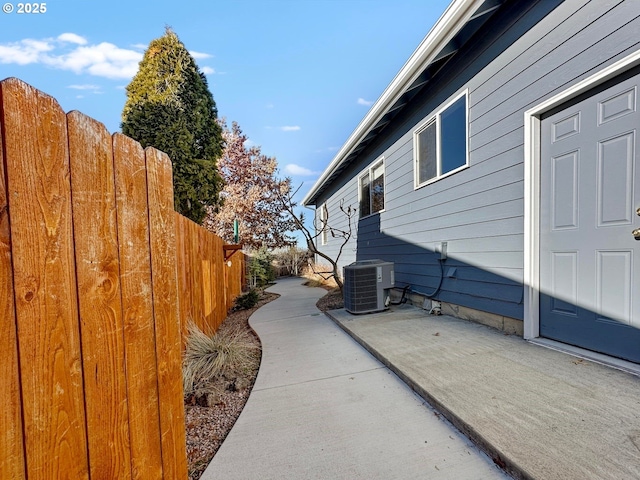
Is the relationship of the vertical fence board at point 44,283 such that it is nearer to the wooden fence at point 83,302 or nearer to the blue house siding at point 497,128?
the wooden fence at point 83,302

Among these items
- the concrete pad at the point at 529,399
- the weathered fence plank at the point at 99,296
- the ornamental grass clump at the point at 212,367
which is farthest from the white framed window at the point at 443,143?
the weathered fence plank at the point at 99,296

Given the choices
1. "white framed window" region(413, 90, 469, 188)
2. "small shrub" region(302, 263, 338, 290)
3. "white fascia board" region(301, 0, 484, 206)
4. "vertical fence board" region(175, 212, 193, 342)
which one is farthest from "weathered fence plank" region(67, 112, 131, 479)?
"small shrub" region(302, 263, 338, 290)

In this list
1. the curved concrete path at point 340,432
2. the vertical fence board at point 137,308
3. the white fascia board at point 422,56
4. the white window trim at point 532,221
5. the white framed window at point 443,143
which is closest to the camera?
the vertical fence board at point 137,308

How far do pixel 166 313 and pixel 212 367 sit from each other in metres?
1.67

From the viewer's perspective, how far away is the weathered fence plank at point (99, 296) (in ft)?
3.16

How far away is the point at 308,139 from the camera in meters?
14.5

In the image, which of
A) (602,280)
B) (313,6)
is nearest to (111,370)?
(602,280)

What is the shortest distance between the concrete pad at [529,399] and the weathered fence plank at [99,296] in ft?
5.53

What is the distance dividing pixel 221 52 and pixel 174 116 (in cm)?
223

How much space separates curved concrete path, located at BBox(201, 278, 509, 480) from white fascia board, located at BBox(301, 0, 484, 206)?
3.75 metres

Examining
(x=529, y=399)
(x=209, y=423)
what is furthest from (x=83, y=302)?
(x=529, y=399)

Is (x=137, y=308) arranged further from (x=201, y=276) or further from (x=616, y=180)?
(x=616, y=180)

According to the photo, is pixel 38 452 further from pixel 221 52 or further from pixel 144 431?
pixel 221 52

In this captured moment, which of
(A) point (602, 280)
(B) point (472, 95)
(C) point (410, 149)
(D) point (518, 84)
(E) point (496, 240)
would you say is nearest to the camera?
(A) point (602, 280)
